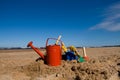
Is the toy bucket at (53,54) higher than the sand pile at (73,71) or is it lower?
higher

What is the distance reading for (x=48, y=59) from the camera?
800cm

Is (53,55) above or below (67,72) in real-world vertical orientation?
above

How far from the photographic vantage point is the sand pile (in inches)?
257

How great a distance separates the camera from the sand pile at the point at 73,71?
21.4 ft

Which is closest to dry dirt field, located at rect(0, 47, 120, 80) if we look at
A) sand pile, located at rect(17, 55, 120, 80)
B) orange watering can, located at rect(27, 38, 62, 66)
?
sand pile, located at rect(17, 55, 120, 80)

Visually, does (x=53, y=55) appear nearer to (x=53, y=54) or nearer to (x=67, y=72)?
(x=53, y=54)

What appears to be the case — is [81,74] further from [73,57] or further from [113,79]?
[73,57]

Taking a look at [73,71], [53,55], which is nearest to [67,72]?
[73,71]

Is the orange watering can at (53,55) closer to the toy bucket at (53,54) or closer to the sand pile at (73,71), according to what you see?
the toy bucket at (53,54)

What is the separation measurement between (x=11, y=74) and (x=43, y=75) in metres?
1.26

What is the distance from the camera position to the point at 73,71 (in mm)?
7191

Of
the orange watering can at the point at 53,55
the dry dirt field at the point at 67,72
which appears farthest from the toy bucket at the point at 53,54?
the dry dirt field at the point at 67,72

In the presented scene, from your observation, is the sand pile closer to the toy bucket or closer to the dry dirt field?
the dry dirt field

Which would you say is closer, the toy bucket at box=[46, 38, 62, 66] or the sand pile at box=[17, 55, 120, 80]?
the sand pile at box=[17, 55, 120, 80]
